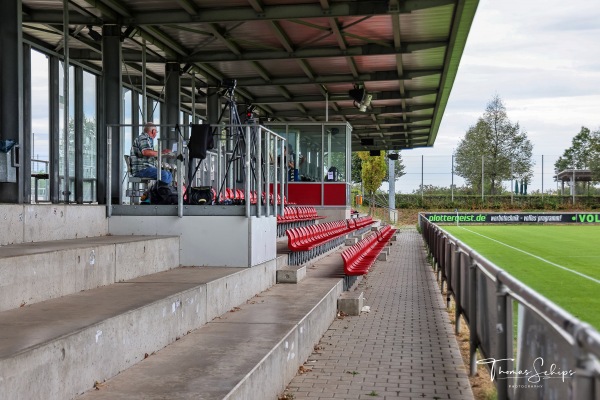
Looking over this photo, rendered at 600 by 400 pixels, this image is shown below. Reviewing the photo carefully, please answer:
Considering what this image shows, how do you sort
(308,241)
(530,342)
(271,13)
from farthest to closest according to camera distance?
1. (271,13)
2. (308,241)
3. (530,342)

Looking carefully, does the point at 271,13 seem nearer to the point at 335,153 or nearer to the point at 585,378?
the point at 335,153

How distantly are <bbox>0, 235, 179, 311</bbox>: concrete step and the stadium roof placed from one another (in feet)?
18.9

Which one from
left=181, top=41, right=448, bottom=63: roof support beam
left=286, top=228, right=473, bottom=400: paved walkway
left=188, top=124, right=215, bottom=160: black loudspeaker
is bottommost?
left=286, top=228, right=473, bottom=400: paved walkway

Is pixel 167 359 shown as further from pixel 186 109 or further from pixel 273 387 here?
pixel 186 109

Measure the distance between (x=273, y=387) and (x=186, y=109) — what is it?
852 inches

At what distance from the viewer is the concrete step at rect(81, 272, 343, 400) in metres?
4.30

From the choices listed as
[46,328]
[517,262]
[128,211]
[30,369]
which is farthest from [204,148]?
[517,262]

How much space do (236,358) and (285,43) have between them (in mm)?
11324

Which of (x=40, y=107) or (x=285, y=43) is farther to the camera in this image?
(x=40, y=107)

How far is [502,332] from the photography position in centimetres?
446

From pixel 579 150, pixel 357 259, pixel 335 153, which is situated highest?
pixel 579 150

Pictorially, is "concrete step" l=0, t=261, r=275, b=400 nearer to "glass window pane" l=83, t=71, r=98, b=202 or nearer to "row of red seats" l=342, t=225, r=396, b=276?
"row of red seats" l=342, t=225, r=396, b=276

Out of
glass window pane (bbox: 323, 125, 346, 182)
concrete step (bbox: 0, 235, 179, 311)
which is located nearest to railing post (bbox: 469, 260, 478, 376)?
concrete step (bbox: 0, 235, 179, 311)

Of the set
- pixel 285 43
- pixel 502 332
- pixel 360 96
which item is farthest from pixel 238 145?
pixel 360 96
